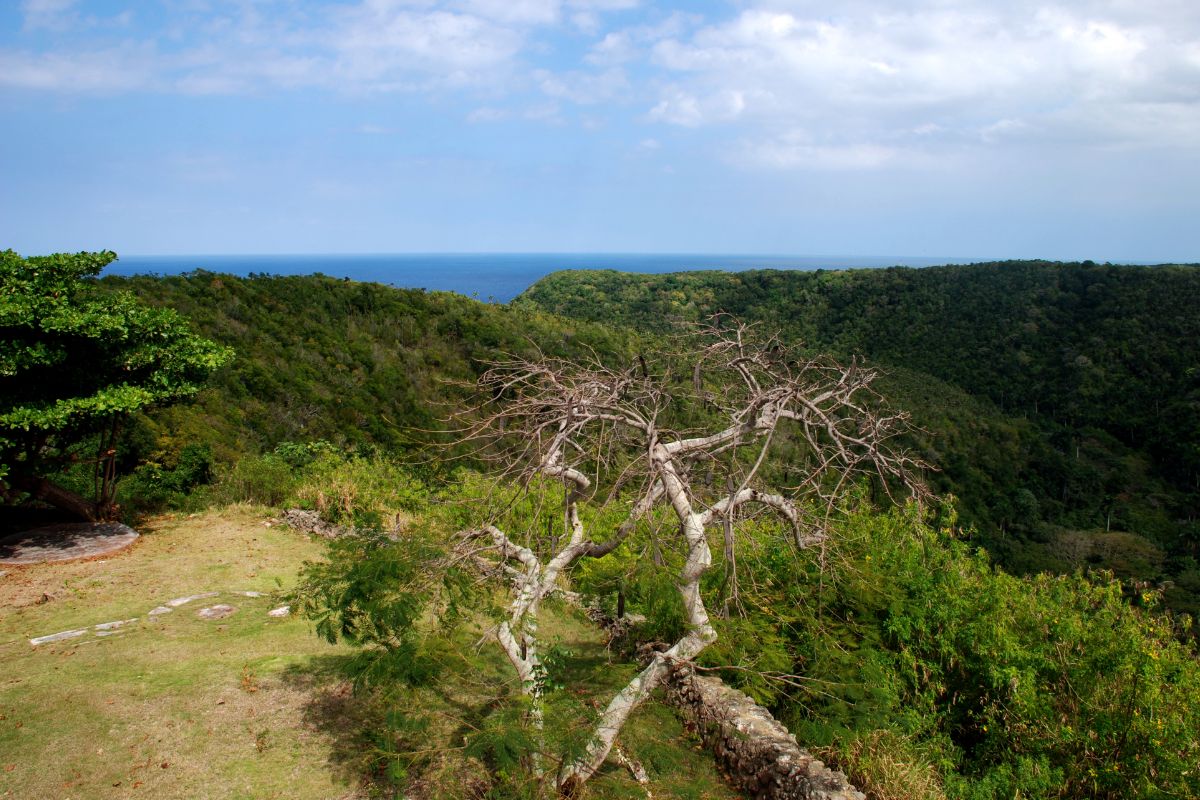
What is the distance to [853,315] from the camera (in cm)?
6325

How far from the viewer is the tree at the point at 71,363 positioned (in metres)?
7.64

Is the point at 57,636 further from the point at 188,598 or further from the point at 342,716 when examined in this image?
the point at 342,716

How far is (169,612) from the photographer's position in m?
6.85

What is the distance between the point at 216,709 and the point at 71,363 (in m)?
5.64

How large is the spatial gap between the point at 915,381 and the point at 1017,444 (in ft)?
26.4

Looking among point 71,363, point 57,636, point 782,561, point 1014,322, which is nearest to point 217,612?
point 57,636

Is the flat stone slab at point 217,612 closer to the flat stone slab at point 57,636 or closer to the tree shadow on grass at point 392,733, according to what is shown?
the flat stone slab at point 57,636

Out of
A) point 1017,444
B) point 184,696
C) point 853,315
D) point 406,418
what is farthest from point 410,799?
point 853,315

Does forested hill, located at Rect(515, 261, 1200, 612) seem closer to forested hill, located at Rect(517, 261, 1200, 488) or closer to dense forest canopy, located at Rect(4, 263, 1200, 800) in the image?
forested hill, located at Rect(517, 261, 1200, 488)

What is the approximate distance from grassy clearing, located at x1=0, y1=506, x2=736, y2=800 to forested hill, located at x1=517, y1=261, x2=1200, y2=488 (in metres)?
27.1

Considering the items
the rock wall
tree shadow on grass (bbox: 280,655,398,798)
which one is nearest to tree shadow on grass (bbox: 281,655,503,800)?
tree shadow on grass (bbox: 280,655,398,798)

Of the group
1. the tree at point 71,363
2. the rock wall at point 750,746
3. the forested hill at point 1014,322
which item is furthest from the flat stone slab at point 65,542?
the forested hill at point 1014,322

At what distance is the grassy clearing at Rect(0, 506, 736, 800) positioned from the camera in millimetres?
4316

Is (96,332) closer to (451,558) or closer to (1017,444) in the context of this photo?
(451,558)
